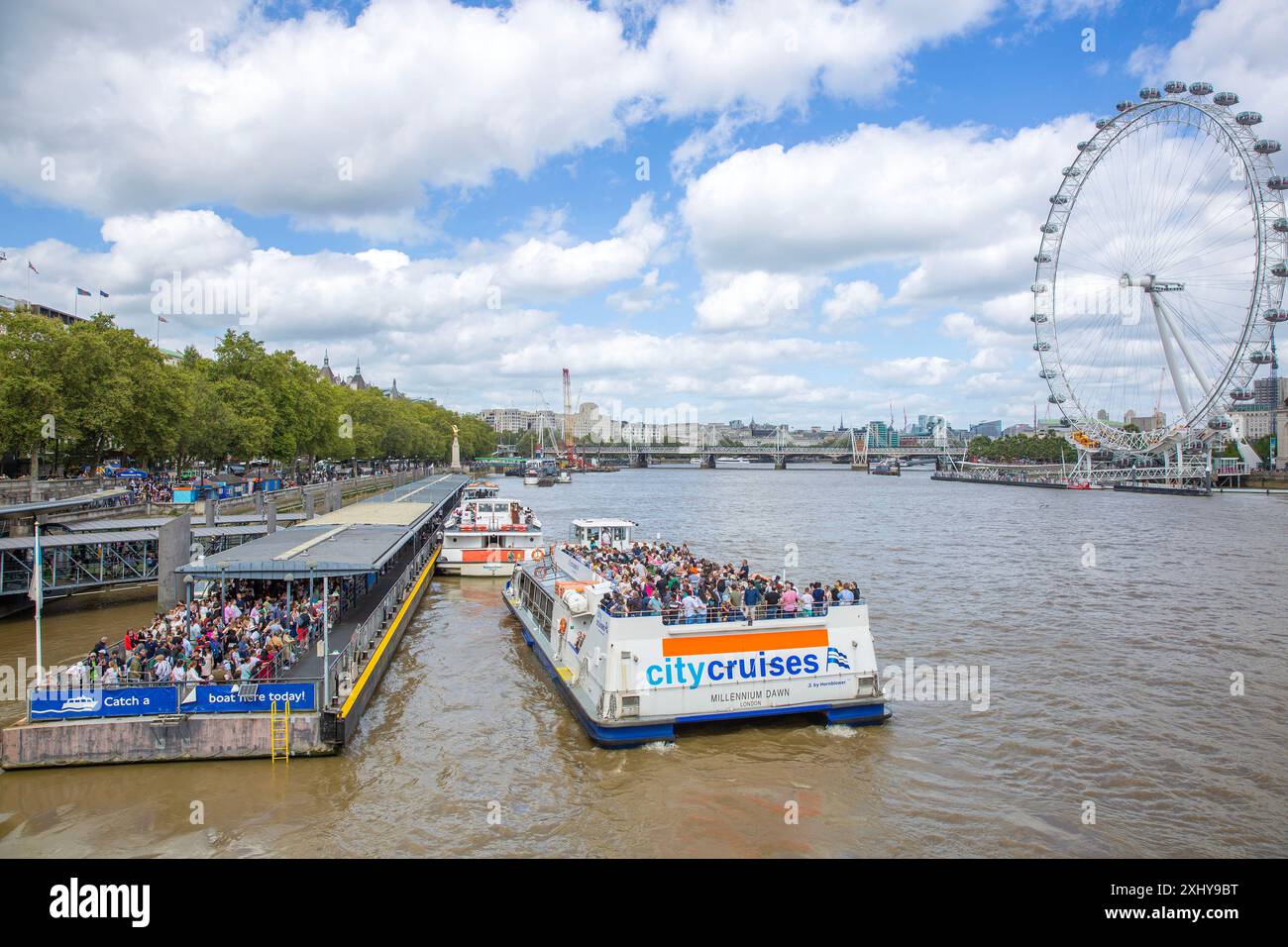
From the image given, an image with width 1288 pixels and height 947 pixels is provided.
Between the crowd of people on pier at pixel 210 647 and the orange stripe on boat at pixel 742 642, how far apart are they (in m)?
7.89

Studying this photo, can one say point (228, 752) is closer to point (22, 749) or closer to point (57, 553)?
point (22, 749)

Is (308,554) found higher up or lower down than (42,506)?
lower down

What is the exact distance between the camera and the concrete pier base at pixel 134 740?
14.5 metres

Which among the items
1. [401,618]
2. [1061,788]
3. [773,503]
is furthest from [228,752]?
[773,503]

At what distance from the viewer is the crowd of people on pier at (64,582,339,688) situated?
608 inches

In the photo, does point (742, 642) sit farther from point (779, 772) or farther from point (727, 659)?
point (779, 772)

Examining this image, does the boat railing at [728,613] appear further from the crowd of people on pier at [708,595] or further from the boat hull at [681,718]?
the boat hull at [681,718]

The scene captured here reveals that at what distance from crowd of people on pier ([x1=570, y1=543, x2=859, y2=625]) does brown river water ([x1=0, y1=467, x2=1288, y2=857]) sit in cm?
262

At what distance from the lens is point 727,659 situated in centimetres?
1611
